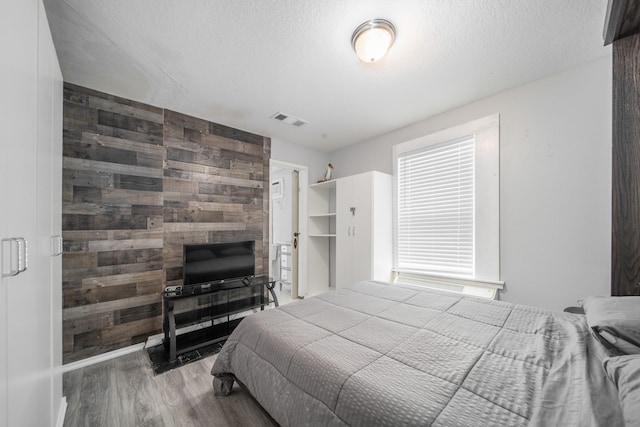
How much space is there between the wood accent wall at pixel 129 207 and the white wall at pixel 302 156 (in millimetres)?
695

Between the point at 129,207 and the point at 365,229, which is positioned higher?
the point at 129,207

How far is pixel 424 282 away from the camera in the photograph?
3062 millimetres

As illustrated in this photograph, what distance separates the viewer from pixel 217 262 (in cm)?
290

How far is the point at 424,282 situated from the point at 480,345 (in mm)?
1899

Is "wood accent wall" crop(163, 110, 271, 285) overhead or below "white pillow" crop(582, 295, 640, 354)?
overhead

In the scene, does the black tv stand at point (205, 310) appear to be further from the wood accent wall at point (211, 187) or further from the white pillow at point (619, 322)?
the white pillow at point (619, 322)

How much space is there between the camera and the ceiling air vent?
2.99 meters

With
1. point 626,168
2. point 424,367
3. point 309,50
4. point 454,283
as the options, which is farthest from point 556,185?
point 309,50

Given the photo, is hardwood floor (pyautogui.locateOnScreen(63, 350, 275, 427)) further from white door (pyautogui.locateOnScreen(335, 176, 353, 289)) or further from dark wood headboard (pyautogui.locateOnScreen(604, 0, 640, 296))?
dark wood headboard (pyautogui.locateOnScreen(604, 0, 640, 296))

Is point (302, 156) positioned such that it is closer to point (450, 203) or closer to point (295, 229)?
point (295, 229)

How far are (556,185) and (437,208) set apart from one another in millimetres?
1096

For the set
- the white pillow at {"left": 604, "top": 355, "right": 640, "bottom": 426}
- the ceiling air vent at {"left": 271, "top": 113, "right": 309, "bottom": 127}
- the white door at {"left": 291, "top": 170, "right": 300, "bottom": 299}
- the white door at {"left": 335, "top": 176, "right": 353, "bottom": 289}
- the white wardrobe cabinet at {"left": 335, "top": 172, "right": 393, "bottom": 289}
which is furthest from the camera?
the white door at {"left": 291, "top": 170, "right": 300, "bottom": 299}

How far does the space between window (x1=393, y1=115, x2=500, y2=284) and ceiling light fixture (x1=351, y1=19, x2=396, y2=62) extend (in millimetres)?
1611

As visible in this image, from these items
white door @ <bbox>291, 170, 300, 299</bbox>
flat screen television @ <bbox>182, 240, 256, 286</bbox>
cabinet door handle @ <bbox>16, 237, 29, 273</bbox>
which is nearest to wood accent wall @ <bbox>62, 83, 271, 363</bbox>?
flat screen television @ <bbox>182, 240, 256, 286</bbox>
